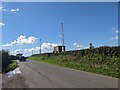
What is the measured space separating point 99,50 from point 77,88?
28.4 m

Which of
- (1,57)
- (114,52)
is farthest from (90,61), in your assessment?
(1,57)

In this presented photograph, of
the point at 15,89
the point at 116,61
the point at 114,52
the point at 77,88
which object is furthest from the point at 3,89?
the point at 114,52

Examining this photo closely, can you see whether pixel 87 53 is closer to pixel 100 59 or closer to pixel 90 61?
pixel 90 61

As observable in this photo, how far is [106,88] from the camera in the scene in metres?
14.5

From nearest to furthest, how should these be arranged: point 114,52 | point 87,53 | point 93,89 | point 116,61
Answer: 1. point 93,89
2. point 116,61
3. point 114,52
4. point 87,53

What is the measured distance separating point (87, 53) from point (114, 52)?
36.2 feet

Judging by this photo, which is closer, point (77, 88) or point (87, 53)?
point (77, 88)

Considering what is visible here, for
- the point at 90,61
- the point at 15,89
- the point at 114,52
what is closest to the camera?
the point at 15,89

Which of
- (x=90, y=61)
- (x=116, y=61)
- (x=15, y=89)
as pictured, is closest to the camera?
(x=15, y=89)

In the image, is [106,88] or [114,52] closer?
[106,88]

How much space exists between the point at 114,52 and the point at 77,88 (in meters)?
23.3

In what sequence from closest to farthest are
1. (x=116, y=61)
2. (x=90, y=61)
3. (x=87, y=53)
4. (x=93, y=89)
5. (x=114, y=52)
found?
(x=93, y=89) → (x=116, y=61) → (x=114, y=52) → (x=90, y=61) → (x=87, y=53)

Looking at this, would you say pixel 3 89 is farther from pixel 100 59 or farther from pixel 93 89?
pixel 100 59

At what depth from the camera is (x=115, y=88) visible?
14656mm
